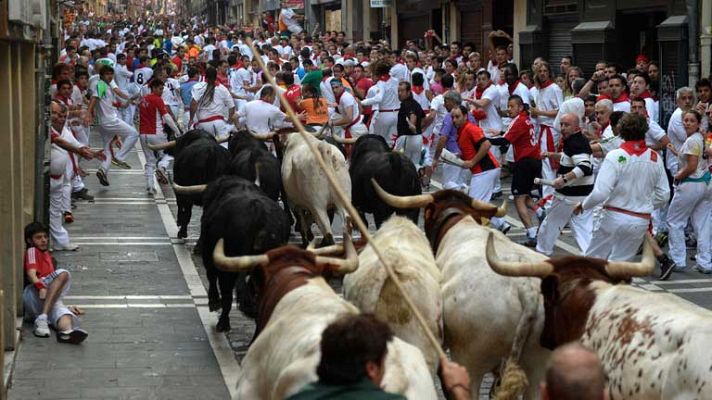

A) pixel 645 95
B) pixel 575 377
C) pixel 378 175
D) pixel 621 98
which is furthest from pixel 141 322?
pixel 575 377

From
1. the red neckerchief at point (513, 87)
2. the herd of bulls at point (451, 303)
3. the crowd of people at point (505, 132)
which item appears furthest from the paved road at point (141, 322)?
the red neckerchief at point (513, 87)

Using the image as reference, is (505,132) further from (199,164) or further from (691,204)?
(199,164)

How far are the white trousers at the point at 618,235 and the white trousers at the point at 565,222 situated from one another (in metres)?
2.04

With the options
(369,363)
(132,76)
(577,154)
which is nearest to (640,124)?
(577,154)

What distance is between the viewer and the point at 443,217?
10.3m

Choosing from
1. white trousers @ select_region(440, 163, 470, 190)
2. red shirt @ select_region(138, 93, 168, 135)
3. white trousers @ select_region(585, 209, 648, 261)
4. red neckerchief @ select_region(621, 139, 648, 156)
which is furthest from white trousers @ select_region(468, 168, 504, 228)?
red shirt @ select_region(138, 93, 168, 135)

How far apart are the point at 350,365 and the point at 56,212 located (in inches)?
442

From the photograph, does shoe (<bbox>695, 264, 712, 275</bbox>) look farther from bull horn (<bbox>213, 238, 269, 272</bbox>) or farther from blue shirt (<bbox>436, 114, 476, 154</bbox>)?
bull horn (<bbox>213, 238, 269, 272</bbox>)

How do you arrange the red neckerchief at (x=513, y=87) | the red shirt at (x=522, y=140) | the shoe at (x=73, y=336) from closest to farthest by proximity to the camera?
1. the shoe at (x=73, y=336)
2. the red shirt at (x=522, y=140)
3. the red neckerchief at (x=513, y=87)

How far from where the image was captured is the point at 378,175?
1483cm

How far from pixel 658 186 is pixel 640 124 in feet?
2.20

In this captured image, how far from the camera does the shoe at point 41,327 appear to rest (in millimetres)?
11641

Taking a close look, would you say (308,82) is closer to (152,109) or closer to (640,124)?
(152,109)

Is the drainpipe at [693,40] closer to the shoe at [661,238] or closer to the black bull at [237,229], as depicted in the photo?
the shoe at [661,238]
